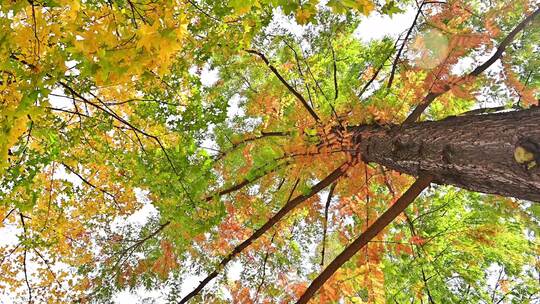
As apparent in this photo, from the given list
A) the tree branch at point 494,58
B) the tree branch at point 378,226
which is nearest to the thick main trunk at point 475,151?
the tree branch at point 378,226

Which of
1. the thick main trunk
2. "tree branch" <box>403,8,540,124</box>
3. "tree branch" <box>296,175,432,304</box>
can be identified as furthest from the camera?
"tree branch" <box>403,8,540,124</box>

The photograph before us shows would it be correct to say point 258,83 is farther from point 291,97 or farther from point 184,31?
point 184,31

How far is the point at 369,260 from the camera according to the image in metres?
3.39

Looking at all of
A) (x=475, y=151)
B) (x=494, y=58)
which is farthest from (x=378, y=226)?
(x=494, y=58)

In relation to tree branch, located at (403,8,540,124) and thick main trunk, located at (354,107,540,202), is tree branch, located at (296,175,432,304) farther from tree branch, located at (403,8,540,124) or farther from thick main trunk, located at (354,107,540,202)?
tree branch, located at (403,8,540,124)

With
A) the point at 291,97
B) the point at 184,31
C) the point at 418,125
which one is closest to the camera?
the point at 184,31

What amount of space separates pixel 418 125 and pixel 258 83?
5.03 meters

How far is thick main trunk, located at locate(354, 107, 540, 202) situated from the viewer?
5.71ft

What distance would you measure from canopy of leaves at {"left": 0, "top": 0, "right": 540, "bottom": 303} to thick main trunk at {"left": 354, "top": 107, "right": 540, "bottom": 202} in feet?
1.67

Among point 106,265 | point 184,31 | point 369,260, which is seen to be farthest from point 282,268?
point 184,31

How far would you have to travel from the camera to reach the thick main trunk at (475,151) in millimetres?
1739

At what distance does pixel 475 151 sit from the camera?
6.64ft

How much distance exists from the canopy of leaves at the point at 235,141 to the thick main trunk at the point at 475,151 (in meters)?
0.51

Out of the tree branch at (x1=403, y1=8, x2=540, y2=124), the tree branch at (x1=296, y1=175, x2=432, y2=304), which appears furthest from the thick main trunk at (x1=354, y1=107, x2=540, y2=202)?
the tree branch at (x1=403, y1=8, x2=540, y2=124)
